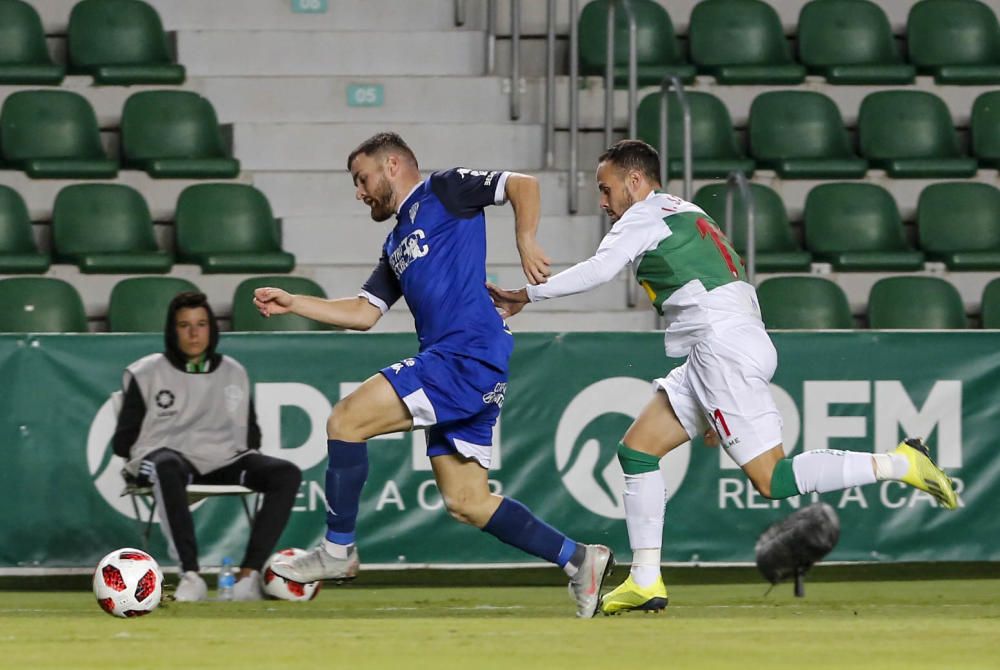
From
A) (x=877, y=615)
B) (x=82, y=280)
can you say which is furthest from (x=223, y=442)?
(x=877, y=615)

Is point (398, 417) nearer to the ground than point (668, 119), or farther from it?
nearer to the ground

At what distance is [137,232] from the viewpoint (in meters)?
10.9

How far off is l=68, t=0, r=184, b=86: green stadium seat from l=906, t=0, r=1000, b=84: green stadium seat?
5439 millimetres

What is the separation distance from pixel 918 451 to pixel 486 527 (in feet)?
5.69

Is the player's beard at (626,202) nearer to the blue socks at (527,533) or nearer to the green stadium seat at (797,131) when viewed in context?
the blue socks at (527,533)

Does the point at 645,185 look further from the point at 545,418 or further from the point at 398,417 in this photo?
the point at 545,418

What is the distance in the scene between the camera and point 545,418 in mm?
9125

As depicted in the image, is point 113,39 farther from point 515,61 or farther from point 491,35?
point 515,61

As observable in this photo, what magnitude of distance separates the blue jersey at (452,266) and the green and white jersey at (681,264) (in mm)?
414

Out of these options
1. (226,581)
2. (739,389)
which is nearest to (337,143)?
(226,581)

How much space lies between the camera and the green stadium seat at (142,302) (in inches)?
397

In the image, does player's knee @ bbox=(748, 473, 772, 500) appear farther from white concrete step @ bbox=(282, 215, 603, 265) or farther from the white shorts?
white concrete step @ bbox=(282, 215, 603, 265)

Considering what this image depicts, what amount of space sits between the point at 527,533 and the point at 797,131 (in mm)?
6100

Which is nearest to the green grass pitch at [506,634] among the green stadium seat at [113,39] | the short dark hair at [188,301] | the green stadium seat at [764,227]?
the short dark hair at [188,301]
